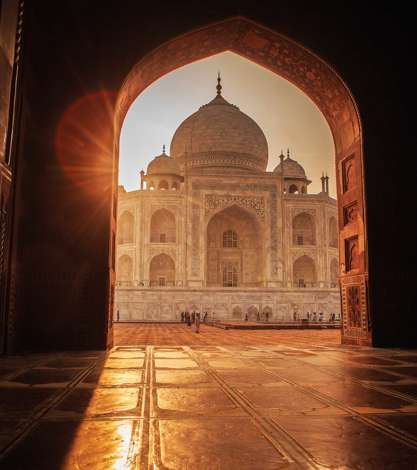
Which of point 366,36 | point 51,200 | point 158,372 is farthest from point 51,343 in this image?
point 366,36

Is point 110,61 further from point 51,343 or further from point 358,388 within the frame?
point 358,388

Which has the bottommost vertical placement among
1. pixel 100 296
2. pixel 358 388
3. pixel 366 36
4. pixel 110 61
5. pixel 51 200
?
pixel 358 388

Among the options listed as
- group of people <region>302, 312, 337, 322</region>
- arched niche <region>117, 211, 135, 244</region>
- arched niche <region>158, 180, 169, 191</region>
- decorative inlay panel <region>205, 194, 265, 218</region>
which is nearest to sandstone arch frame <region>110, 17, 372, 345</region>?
group of people <region>302, 312, 337, 322</region>

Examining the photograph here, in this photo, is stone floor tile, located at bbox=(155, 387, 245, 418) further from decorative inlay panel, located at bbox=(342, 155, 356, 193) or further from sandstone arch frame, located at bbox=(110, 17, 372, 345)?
decorative inlay panel, located at bbox=(342, 155, 356, 193)

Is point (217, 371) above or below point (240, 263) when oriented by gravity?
below

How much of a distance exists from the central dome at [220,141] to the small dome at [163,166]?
0.80 m

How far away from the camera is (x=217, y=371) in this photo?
377 centimetres

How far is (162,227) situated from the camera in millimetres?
25516

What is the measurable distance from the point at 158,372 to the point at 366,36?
572 centimetres

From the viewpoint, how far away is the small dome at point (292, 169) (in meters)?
29.5

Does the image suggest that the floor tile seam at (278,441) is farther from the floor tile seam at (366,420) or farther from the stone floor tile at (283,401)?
the floor tile seam at (366,420)

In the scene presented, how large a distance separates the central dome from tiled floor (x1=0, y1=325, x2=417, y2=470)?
23.9 m

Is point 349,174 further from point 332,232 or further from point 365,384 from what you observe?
point 332,232

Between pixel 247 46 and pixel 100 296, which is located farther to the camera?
pixel 247 46
